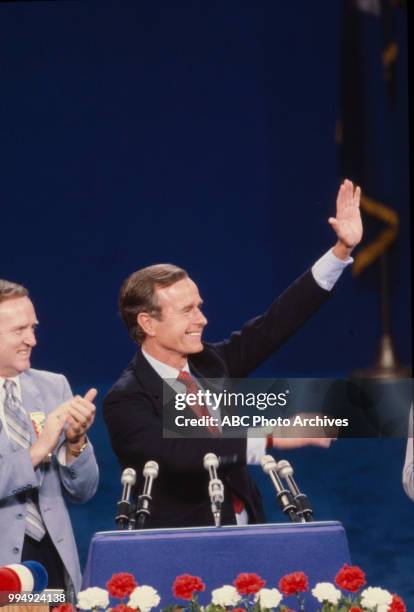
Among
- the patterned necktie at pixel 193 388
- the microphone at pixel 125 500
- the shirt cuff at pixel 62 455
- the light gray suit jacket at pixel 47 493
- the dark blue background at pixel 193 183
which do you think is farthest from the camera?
the dark blue background at pixel 193 183

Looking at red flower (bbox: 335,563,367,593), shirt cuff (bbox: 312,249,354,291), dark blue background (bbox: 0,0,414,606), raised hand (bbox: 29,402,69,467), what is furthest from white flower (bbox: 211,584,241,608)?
shirt cuff (bbox: 312,249,354,291)

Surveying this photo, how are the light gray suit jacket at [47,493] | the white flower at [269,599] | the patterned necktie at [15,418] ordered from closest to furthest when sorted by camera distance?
the white flower at [269,599] < the light gray suit jacket at [47,493] < the patterned necktie at [15,418]

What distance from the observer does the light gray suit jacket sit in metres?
3.52

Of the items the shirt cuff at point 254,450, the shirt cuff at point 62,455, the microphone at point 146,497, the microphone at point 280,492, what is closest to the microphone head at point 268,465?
the microphone at point 280,492

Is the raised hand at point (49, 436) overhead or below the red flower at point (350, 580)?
overhead

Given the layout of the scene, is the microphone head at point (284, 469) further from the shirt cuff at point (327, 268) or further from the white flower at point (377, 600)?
the shirt cuff at point (327, 268)

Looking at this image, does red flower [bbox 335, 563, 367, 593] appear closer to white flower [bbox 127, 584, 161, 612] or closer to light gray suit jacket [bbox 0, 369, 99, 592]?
white flower [bbox 127, 584, 161, 612]

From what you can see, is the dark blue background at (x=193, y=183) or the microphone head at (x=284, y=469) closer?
the microphone head at (x=284, y=469)

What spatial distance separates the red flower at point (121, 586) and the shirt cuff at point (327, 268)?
1.73 meters

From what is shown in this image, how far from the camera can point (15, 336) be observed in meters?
3.90

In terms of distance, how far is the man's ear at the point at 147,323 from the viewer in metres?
3.99

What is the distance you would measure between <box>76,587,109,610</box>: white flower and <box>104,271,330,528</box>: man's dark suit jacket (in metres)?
1.03

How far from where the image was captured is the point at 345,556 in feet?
9.67

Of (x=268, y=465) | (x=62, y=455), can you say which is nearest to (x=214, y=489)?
(x=268, y=465)
